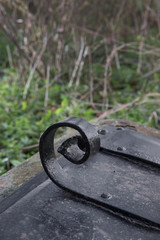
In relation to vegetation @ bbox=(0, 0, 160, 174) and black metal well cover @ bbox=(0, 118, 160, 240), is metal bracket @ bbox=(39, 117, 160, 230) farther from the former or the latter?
vegetation @ bbox=(0, 0, 160, 174)

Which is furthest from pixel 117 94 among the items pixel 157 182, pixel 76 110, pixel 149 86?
pixel 157 182

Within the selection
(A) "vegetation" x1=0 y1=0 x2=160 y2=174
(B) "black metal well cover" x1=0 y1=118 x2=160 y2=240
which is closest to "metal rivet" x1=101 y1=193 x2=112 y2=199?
(B) "black metal well cover" x1=0 y1=118 x2=160 y2=240

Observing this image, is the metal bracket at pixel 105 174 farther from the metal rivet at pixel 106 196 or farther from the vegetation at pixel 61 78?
the vegetation at pixel 61 78

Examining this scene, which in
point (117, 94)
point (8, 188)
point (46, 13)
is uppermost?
point (46, 13)

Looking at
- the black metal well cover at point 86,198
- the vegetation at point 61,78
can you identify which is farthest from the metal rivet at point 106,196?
the vegetation at point 61,78

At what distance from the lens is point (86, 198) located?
2.77 feet

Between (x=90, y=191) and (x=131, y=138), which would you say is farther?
(x=131, y=138)

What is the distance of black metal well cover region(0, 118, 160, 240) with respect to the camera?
2.47 ft

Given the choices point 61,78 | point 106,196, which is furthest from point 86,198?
point 61,78

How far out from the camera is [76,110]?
2.67 metres

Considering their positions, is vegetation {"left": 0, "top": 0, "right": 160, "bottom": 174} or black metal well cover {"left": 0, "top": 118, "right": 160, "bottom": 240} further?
vegetation {"left": 0, "top": 0, "right": 160, "bottom": 174}

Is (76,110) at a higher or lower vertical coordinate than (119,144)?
lower

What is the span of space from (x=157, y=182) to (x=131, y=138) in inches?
11.0

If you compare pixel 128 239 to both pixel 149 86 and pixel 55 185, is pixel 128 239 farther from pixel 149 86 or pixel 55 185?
pixel 149 86
